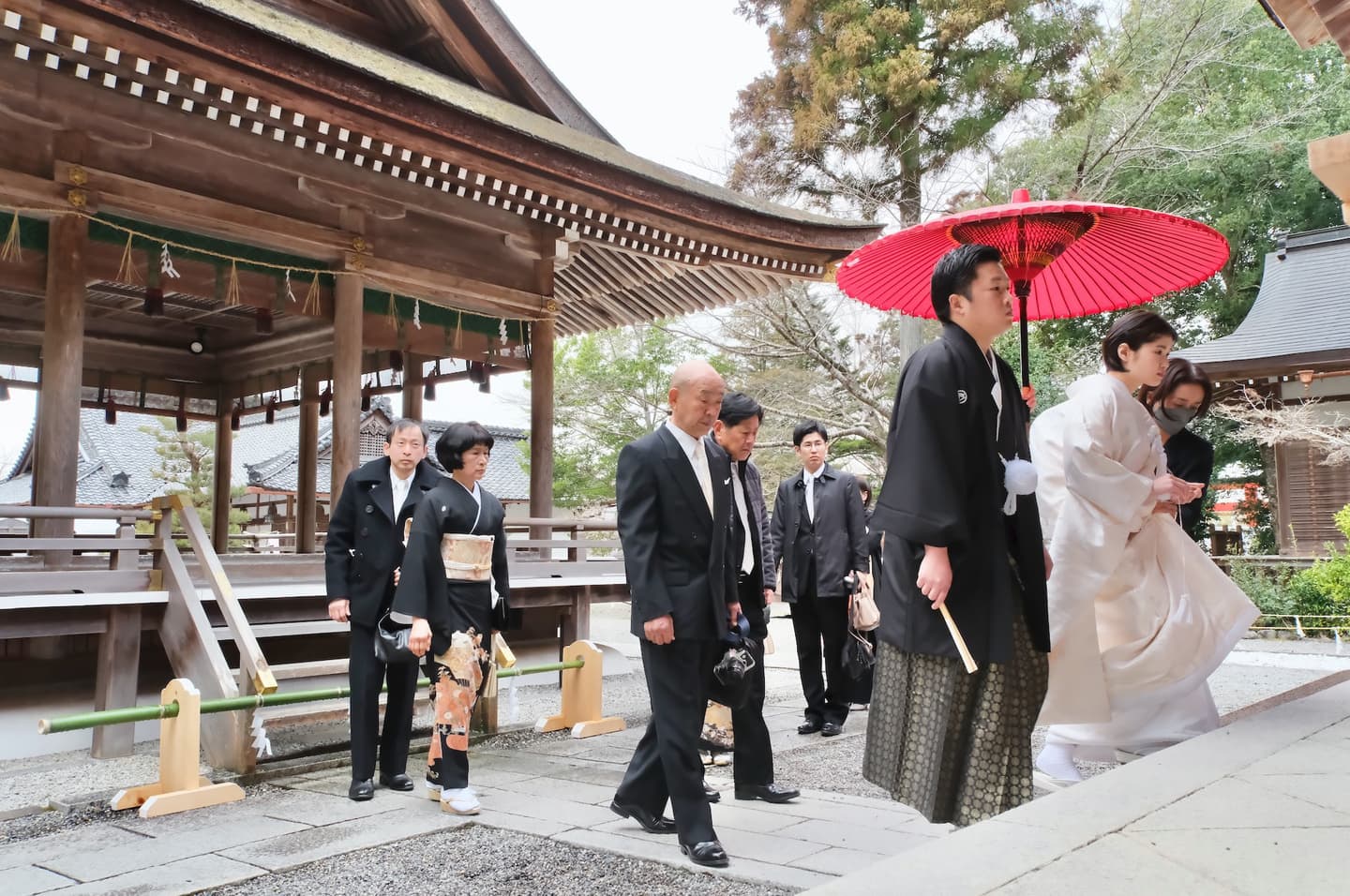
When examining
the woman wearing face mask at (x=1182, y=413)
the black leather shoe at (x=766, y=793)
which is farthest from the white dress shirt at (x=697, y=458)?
the woman wearing face mask at (x=1182, y=413)

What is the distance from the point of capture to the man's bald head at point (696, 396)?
340 centimetres

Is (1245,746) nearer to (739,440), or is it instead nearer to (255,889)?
(739,440)

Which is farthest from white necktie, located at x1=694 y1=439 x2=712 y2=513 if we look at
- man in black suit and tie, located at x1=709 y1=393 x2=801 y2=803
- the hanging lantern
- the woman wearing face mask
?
the hanging lantern

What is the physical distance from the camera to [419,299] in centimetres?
882

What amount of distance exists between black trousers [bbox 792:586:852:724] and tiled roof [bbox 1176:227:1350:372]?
33.4 feet

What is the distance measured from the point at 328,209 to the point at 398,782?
478cm

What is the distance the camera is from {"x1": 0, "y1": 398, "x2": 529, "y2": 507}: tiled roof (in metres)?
25.2

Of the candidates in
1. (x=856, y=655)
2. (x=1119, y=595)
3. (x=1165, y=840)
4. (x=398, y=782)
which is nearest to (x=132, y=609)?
(x=398, y=782)

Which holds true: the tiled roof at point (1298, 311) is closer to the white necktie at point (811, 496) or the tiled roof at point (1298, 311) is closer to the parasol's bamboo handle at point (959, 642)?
the white necktie at point (811, 496)

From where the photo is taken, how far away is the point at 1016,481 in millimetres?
2770

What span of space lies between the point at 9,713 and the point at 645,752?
4506mm

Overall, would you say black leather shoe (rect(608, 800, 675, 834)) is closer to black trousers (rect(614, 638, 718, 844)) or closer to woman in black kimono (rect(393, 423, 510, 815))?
black trousers (rect(614, 638, 718, 844))

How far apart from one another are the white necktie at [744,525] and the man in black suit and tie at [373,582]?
164 centimetres

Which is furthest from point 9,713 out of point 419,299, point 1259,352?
point 1259,352
